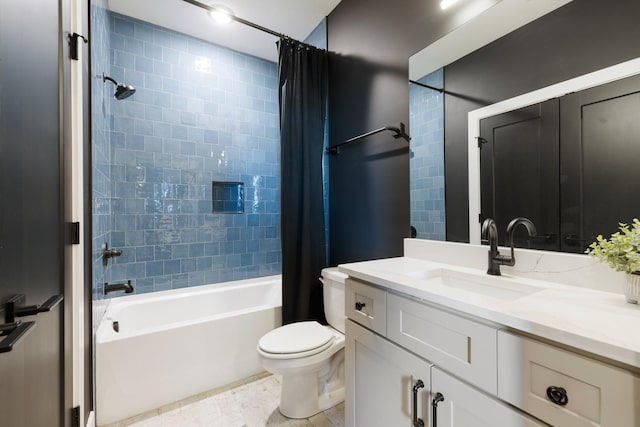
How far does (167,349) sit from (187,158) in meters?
1.56

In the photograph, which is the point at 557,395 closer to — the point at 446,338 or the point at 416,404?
the point at 446,338

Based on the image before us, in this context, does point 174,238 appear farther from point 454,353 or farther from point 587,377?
point 587,377

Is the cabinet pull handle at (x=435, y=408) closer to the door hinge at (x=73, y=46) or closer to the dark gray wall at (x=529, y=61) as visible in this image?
the dark gray wall at (x=529, y=61)

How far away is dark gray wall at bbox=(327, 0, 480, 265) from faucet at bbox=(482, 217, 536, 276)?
542 mm

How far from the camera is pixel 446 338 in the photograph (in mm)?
857

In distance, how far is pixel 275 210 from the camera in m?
2.94

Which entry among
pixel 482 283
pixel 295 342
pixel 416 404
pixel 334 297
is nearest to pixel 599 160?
pixel 482 283

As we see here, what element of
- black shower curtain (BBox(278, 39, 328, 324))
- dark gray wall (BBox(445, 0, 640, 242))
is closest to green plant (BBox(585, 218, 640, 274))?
dark gray wall (BBox(445, 0, 640, 242))

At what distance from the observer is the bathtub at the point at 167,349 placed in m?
1.60

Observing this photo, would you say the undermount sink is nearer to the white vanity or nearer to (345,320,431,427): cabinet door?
the white vanity

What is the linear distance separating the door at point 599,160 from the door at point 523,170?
0.04 m

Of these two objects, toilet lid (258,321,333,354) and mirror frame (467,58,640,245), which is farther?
toilet lid (258,321,333,354)

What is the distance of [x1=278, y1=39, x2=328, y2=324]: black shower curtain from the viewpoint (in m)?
2.09

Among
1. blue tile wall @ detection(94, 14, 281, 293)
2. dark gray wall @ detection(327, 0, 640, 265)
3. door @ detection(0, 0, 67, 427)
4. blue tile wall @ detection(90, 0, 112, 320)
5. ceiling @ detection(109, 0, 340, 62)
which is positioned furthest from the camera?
blue tile wall @ detection(94, 14, 281, 293)
